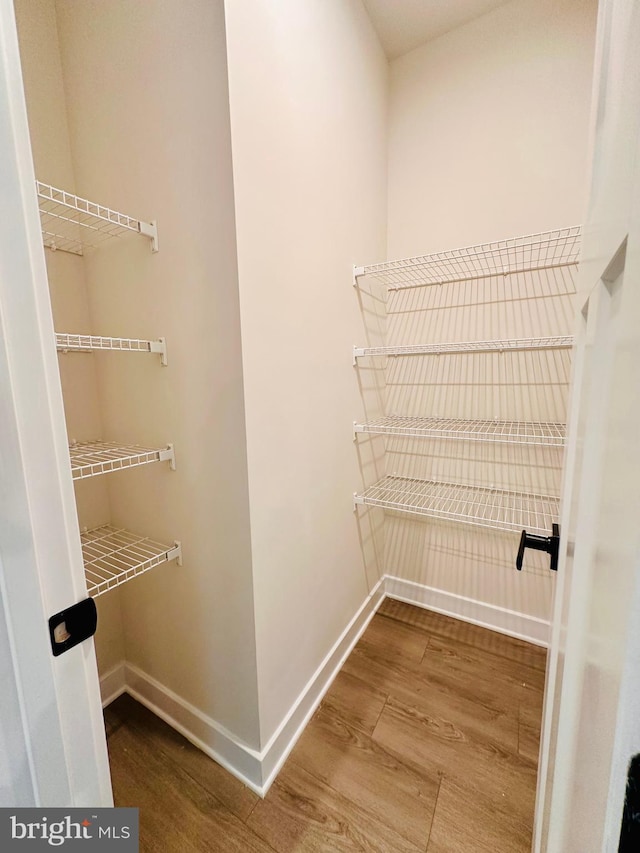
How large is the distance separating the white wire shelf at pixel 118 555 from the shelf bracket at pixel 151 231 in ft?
3.24

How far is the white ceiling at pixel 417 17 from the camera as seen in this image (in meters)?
1.46

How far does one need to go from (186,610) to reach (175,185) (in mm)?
1386

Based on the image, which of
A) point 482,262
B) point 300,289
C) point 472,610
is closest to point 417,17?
point 482,262

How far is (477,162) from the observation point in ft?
5.21

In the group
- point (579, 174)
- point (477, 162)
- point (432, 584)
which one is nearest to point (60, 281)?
point (477, 162)

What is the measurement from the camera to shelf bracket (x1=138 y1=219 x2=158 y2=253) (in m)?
1.05

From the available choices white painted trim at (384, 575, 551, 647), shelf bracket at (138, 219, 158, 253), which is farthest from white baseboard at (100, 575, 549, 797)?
shelf bracket at (138, 219, 158, 253)

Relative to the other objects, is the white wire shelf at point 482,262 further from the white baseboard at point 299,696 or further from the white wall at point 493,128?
the white baseboard at point 299,696

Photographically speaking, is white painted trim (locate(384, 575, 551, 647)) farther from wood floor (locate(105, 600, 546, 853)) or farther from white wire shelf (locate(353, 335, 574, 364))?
white wire shelf (locate(353, 335, 574, 364))

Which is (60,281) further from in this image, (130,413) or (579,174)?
(579,174)

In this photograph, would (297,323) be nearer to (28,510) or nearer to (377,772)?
(28,510)

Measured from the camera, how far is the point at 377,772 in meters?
1.17

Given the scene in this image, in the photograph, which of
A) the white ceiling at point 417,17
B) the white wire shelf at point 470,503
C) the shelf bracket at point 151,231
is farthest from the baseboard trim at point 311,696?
the white ceiling at point 417,17

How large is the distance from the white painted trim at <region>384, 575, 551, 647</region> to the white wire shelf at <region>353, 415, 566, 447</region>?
3.00 feet
